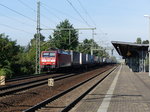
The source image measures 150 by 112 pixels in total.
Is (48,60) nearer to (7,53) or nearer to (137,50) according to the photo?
(7,53)

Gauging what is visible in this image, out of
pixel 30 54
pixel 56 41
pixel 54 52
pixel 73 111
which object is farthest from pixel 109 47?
pixel 73 111

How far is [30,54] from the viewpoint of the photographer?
45.2 m

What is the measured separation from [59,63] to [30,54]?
8661 millimetres


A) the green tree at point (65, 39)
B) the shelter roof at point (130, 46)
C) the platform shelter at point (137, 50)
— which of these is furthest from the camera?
the green tree at point (65, 39)

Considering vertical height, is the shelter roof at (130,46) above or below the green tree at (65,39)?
below

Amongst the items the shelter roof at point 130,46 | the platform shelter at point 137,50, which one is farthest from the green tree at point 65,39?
the shelter roof at point 130,46

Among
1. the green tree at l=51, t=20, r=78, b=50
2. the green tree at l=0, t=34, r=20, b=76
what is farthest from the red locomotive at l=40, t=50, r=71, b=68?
the green tree at l=51, t=20, r=78, b=50

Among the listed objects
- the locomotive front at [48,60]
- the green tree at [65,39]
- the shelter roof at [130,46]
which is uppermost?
the green tree at [65,39]

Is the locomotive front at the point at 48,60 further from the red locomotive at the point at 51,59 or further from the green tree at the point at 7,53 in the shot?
the green tree at the point at 7,53

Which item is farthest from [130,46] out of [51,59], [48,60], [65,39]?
[65,39]

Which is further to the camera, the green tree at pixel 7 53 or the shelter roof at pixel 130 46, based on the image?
the shelter roof at pixel 130 46

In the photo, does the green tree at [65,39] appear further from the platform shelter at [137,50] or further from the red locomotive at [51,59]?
the red locomotive at [51,59]

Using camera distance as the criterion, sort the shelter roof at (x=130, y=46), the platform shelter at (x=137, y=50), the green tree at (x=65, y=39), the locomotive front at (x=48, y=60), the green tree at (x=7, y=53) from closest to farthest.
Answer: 1. the green tree at (x=7, y=53)
2. the shelter roof at (x=130, y=46)
3. the platform shelter at (x=137, y=50)
4. the locomotive front at (x=48, y=60)
5. the green tree at (x=65, y=39)

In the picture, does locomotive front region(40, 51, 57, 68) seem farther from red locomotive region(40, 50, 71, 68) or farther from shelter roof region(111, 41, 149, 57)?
shelter roof region(111, 41, 149, 57)
